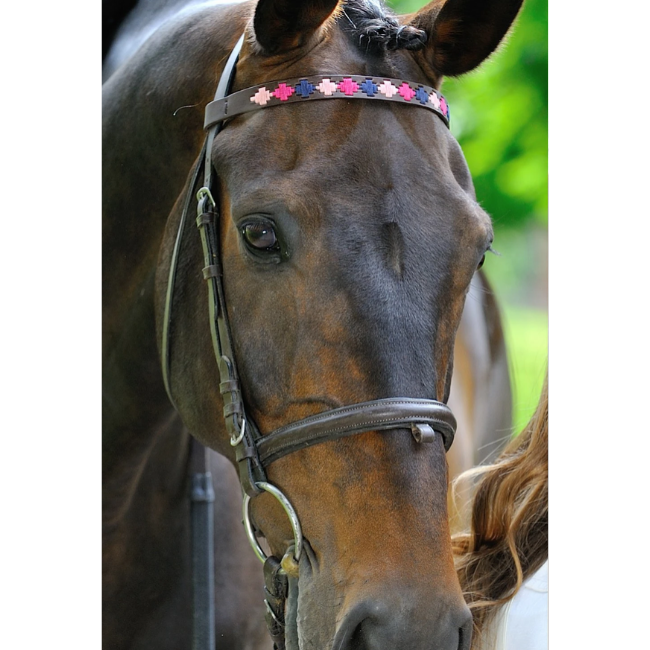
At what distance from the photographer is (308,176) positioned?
806 millimetres

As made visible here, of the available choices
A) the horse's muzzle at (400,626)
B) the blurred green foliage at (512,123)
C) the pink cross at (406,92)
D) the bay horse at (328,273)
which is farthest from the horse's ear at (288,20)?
the horse's muzzle at (400,626)

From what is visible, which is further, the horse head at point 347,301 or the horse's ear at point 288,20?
the horse's ear at point 288,20

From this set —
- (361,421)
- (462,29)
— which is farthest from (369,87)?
(361,421)

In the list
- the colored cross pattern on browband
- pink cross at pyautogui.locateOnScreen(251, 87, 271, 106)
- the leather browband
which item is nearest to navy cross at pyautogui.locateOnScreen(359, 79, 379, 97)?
the colored cross pattern on browband

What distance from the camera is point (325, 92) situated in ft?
2.79

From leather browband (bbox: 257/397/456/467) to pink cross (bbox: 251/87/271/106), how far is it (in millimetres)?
360

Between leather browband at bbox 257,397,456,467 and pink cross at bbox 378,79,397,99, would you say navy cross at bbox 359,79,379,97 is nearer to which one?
pink cross at bbox 378,79,397,99

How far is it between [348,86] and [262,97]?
98mm

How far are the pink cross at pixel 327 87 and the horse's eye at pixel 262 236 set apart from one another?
167mm

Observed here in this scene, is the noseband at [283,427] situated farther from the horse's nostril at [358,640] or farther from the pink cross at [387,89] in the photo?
the horse's nostril at [358,640]

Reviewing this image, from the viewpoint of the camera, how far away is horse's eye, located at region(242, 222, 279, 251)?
81 centimetres

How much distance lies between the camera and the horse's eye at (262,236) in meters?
0.81
